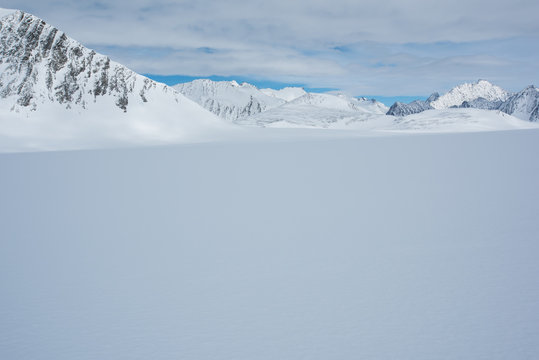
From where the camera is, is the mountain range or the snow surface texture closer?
the snow surface texture

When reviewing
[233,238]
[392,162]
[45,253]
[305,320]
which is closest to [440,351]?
[305,320]

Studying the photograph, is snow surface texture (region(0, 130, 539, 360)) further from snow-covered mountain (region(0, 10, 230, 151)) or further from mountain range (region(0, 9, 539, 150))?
snow-covered mountain (region(0, 10, 230, 151))

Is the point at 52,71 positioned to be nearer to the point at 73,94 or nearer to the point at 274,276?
the point at 73,94

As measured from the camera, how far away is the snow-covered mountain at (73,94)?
6231 cm

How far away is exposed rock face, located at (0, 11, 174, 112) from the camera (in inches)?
2628

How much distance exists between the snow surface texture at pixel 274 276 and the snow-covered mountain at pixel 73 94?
169 ft

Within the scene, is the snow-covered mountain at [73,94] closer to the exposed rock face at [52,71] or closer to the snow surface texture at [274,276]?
the exposed rock face at [52,71]

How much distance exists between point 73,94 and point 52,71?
5916 mm

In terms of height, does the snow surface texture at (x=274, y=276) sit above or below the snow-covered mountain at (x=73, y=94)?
below

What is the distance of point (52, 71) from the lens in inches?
2771

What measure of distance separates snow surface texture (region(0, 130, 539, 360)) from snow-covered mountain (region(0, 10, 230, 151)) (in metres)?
51.5

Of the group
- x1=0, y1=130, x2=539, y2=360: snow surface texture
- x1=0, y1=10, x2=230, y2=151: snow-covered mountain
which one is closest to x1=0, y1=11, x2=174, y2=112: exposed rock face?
x1=0, y1=10, x2=230, y2=151: snow-covered mountain

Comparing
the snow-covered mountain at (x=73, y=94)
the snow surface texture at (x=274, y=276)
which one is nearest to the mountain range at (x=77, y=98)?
the snow-covered mountain at (x=73, y=94)

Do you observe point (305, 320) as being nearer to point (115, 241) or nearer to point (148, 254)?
point (148, 254)
